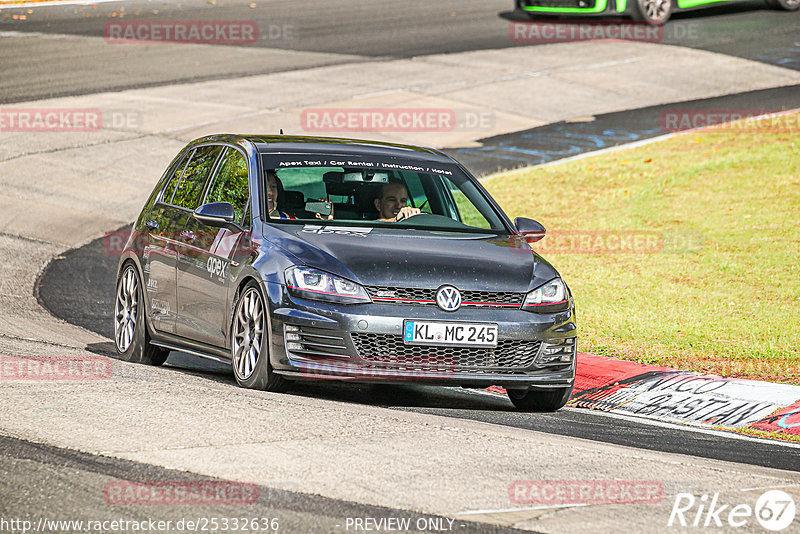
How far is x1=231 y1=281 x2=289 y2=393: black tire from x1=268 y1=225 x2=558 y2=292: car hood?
0.40 m

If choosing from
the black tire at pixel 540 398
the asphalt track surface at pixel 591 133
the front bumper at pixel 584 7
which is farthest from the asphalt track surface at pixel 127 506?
the front bumper at pixel 584 7

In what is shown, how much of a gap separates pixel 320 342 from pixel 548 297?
4.97 feet

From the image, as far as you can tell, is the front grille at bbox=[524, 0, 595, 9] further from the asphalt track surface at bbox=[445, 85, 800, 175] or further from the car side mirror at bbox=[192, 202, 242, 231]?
the car side mirror at bbox=[192, 202, 242, 231]

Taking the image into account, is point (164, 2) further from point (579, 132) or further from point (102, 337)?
point (102, 337)

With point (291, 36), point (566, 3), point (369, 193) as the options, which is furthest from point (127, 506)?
point (291, 36)

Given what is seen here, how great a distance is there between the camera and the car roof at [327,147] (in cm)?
930

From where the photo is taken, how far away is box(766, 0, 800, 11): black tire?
31953mm

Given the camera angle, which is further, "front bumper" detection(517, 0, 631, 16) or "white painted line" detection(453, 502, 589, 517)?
"front bumper" detection(517, 0, 631, 16)

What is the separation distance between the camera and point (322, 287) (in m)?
7.87

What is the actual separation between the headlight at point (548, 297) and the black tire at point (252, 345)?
5.26ft

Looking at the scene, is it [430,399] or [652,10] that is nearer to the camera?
[430,399]

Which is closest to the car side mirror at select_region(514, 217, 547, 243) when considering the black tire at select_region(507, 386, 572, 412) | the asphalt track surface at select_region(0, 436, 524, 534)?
the black tire at select_region(507, 386, 572, 412)

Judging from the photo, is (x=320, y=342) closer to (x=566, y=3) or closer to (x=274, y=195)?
(x=274, y=195)

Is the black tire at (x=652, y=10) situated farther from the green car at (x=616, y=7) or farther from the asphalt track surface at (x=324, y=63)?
the asphalt track surface at (x=324, y=63)
